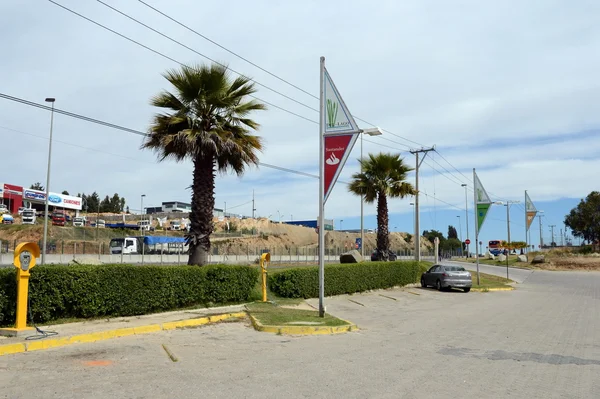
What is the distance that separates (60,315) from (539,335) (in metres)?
11.3

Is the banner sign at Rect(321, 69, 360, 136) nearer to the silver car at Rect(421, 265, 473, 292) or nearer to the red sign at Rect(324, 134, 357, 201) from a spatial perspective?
the red sign at Rect(324, 134, 357, 201)

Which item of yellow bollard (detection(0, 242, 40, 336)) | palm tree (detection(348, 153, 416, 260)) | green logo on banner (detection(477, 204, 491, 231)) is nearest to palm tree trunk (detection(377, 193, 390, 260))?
palm tree (detection(348, 153, 416, 260))

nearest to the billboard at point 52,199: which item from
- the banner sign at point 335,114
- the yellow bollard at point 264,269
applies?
the yellow bollard at point 264,269

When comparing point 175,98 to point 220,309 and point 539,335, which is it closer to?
point 220,309

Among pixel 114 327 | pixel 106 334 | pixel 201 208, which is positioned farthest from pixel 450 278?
pixel 106 334

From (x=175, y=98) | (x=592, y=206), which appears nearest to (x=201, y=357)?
(x=175, y=98)

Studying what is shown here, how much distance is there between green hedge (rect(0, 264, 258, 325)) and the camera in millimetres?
10672

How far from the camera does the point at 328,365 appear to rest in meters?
8.56

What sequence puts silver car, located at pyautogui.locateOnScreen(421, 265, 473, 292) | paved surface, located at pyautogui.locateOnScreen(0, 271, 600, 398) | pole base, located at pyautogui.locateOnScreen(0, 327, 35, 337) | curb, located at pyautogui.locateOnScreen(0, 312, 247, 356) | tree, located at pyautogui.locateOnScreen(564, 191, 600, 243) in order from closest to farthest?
paved surface, located at pyautogui.locateOnScreen(0, 271, 600, 398) < curb, located at pyautogui.locateOnScreen(0, 312, 247, 356) < pole base, located at pyautogui.locateOnScreen(0, 327, 35, 337) < silver car, located at pyautogui.locateOnScreen(421, 265, 473, 292) < tree, located at pyautogui.locateOnScreen(564, 191, 600, 243)

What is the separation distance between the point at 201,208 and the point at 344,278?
8.11m

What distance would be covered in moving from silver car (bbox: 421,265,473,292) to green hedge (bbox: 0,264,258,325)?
15.0 m

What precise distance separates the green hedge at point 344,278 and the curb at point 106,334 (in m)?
4.67

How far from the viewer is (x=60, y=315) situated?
448 inches

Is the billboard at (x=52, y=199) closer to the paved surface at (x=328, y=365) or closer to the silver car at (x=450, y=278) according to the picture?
the silver car at (x=450, y=278)
